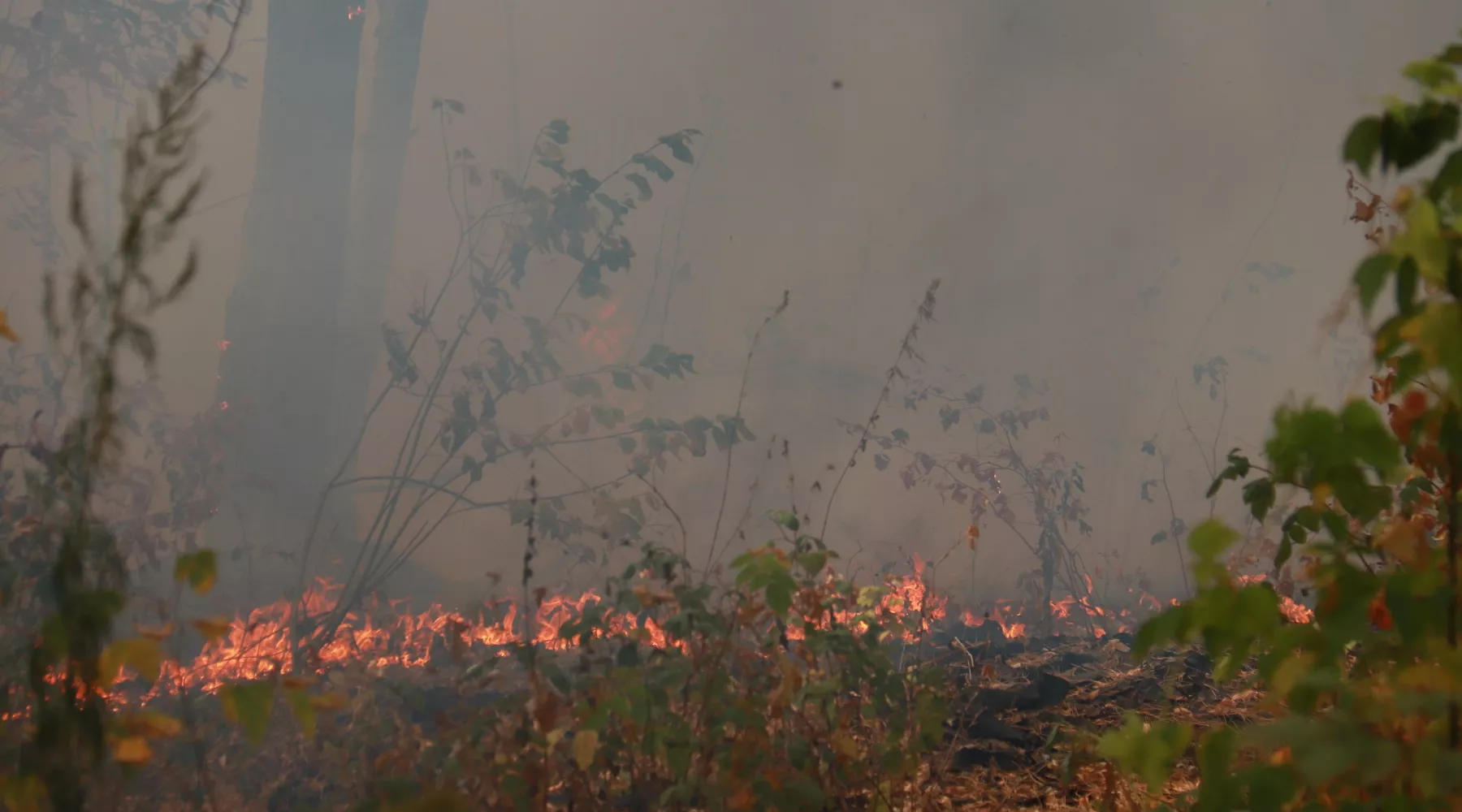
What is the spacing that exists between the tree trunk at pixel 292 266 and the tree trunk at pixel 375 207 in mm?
57

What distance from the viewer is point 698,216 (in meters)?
3.43

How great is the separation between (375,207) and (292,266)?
0.42 meters

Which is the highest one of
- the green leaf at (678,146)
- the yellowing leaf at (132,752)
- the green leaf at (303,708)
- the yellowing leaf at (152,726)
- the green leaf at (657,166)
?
the green leaf at (678,146)

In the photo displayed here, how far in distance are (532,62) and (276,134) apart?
106 cm

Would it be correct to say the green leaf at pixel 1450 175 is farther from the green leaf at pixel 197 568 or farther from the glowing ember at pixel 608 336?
the glowing ember at pixel 608 336

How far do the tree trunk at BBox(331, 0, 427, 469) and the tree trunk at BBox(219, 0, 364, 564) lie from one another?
0.19ft

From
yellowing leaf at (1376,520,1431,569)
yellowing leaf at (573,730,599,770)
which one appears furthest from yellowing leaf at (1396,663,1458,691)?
yellowing leaf at (573,730,599,770)

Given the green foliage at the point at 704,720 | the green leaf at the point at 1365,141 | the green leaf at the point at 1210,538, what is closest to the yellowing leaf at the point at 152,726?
the green foliage at the point at 704,720

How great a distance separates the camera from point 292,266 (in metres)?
3.34

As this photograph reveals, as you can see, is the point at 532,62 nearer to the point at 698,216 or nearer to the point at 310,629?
the point at 698,216

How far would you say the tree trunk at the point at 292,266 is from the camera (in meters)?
3.24

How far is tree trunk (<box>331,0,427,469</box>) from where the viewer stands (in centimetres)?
330

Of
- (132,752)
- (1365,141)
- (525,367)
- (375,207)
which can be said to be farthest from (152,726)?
(375,207)

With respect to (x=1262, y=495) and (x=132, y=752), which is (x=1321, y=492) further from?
(x=132, y=752)
